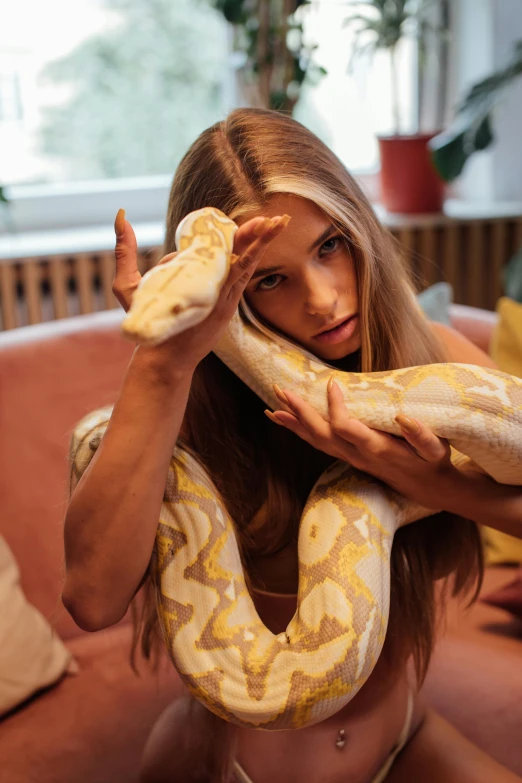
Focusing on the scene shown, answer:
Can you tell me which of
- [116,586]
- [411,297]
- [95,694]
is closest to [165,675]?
[95,694]

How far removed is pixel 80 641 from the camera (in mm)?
1814

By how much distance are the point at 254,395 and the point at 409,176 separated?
2024 millimetres

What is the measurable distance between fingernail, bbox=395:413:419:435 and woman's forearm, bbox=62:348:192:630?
0.83 ft

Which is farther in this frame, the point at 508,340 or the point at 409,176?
the point at 409,176

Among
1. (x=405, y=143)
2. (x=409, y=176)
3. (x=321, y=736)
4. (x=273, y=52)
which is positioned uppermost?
(x=273, y=52)

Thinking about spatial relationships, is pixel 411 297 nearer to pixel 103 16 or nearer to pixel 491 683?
pixel 491 683

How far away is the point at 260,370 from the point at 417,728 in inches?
25.0

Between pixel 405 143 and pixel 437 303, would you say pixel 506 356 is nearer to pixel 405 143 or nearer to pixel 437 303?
pixel 437 303

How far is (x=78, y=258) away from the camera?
2566 millimetres

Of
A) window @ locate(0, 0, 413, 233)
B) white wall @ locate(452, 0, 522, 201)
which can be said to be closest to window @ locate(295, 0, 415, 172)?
window @ locate(0, 0, 413, 233)

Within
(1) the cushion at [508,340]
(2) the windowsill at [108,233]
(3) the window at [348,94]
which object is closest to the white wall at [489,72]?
(2) the windowsill at [108,233]

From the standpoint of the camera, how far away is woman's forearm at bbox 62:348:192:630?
870mm

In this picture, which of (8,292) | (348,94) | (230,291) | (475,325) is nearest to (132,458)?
(230,291)

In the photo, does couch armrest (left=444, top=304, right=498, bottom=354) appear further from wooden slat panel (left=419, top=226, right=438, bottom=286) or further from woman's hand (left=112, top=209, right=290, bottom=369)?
woman's hand (left=112, top=209, right=290, bottom=369)
